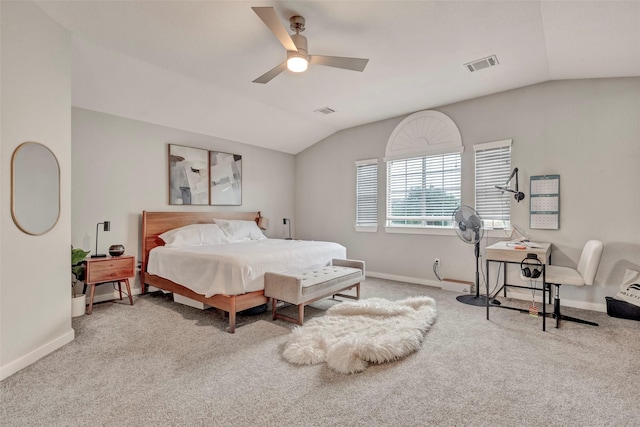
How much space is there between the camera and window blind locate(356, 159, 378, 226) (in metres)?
5.37

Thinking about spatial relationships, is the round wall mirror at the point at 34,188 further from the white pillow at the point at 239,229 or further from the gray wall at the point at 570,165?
the gray wall at the point at 570,165

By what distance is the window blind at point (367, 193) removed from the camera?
17.6 feet

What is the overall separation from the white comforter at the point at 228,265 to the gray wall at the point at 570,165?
189 centimetres

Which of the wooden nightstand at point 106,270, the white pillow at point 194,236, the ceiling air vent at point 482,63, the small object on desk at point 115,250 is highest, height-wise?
the ceiling air vent at point 482,63

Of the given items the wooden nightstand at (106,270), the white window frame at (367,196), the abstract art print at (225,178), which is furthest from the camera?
the white window frame at (367,196)

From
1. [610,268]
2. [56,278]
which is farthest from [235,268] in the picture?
[610,268]

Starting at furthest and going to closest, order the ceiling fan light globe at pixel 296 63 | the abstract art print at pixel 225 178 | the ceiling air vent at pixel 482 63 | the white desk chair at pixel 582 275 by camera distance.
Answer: the abstract art print at pixel 225 178 → the ceiling air vent at pixel 482 63 → the white desk chair at pixel 582 275 → the ceiling fan light globe at pixel 296 63

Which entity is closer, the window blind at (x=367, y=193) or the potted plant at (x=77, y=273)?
the potted plant at (x=77, y=273)

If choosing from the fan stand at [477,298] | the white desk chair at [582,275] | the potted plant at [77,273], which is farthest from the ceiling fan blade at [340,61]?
the potted plant at [77,273]

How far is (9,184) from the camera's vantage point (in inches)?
85.7

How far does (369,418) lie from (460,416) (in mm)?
501

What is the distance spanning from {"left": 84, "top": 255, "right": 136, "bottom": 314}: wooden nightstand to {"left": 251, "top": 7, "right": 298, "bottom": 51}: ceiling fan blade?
305 cm

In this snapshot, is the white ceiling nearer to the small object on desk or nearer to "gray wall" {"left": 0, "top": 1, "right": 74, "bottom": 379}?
"gray wall" {"left": 0, "top": 1, "right": 74, "bottom": 379}

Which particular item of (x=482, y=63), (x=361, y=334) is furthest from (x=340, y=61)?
(x=361, y=334)
